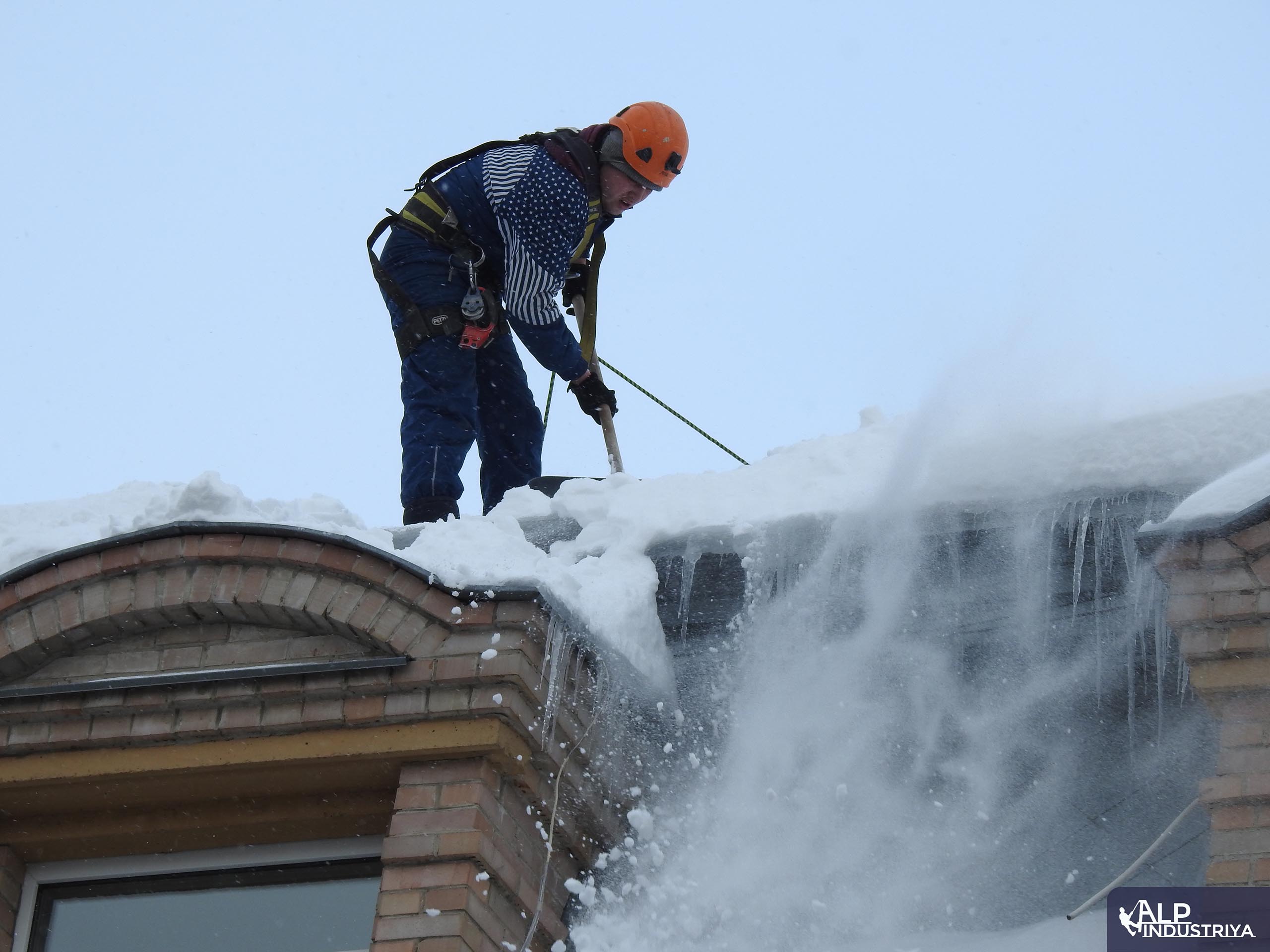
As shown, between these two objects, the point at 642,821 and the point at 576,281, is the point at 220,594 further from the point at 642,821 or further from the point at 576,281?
the point at 576,281

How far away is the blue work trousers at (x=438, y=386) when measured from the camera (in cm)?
604

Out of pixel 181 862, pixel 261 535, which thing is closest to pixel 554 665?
pixel 261 535

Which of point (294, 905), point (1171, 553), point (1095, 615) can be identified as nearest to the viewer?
point (1171, 553)

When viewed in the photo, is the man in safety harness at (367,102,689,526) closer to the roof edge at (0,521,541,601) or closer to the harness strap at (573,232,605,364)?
the harness strap at (573,232,605,364)

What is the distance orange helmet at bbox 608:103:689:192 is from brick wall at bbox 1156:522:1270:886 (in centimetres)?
312

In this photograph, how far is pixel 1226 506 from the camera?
3.94 m

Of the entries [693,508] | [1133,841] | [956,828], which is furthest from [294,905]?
[1133,841]

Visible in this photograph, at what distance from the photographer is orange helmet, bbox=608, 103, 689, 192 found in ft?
20.9

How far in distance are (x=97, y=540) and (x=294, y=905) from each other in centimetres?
129

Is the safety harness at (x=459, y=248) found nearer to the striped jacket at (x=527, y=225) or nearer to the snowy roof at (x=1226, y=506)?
the striped jacket at (x=527, y=225)

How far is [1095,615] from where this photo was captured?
4.29 m

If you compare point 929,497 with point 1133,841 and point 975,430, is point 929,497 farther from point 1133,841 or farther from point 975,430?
point 1133,841

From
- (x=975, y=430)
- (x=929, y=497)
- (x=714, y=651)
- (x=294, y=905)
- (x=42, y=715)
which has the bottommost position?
(x=294, y=905)

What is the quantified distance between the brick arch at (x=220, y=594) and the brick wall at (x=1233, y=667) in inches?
76.6
